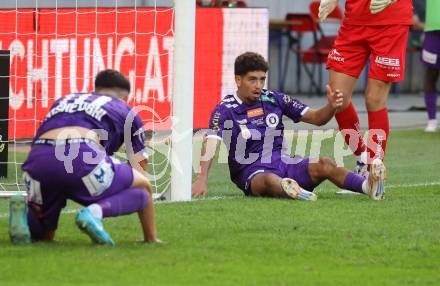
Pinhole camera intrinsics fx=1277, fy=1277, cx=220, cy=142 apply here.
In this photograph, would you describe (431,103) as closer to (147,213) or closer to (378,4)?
(378,4)

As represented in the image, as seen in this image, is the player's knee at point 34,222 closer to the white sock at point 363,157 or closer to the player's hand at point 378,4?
the white sock at point 363,157

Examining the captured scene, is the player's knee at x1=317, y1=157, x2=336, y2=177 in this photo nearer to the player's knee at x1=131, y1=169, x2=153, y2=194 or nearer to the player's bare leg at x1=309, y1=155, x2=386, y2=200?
the player's bare leg at x1=309, y1=155, x2=386, y2=200

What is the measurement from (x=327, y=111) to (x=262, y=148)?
24.6 inches

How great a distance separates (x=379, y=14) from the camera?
31.4 feet

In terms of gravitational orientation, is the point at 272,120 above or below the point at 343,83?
below

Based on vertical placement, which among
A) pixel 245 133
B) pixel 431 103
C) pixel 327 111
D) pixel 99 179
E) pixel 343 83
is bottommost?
pixel 431 103

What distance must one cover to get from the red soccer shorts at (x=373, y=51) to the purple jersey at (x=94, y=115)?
2.88 meters

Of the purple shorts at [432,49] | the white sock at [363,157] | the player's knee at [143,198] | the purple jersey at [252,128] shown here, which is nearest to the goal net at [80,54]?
the purple jersey at [252,128]

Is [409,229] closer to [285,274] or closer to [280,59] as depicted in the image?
[285,274]

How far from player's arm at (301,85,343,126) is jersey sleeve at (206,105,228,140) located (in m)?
0.59

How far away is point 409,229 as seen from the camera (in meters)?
7.81

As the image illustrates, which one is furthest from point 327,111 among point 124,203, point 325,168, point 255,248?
point 124,203

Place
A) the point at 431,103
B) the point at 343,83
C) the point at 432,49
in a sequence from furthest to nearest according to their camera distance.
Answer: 1. the point at 431,103
2. the point at 432,49
3. the point at 343,83

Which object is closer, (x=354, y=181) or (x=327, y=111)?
(x=327, y=111)
